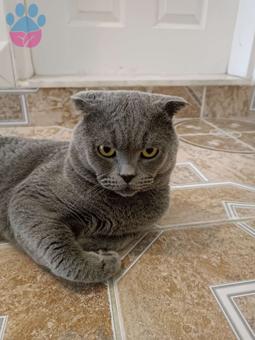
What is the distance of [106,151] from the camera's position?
0.54 meters

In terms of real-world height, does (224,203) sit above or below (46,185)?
below

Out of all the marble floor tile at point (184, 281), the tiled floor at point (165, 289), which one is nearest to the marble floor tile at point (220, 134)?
the tiled floor at point (165, 289)

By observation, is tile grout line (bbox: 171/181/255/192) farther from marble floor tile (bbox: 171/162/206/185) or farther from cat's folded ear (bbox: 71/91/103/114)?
cat's folded ear (bbox: 71/91/103/114)

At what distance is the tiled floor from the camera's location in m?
0.43

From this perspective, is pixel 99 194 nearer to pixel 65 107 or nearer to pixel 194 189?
pixel 194 189

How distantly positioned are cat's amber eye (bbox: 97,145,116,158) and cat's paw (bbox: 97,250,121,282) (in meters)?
0.19

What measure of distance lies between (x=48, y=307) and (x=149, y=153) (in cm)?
32

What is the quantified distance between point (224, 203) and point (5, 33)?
1108 millimetres

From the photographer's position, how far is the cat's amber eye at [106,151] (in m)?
0.54

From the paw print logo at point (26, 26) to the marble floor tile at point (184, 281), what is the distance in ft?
3.63

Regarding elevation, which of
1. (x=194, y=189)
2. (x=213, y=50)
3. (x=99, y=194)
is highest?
(x=213, y=50)

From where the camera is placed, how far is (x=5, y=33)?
1193mm

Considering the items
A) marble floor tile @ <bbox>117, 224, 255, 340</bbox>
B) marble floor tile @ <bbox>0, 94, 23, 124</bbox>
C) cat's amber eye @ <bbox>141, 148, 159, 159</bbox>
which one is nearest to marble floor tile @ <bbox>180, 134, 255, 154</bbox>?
marble floor tile @ <bbox>117, 224, 255, 340</bbox>

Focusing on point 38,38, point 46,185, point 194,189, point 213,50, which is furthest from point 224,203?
point 38,38
